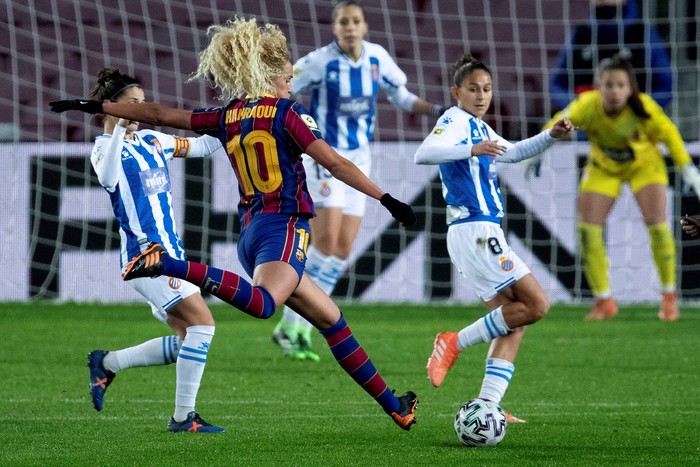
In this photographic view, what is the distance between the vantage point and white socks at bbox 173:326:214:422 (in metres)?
5.35

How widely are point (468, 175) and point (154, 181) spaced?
4.67ft

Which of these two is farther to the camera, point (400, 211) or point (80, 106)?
point (80, 106)

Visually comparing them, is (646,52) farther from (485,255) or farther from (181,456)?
(181,456)


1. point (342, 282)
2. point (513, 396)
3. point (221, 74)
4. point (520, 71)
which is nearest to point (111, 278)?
point (342, 282)

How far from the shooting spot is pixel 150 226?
18.7 ft

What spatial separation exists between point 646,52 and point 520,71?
1461 millimetres

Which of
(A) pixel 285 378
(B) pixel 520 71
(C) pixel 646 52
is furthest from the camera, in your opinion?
(B) pixel 520 71

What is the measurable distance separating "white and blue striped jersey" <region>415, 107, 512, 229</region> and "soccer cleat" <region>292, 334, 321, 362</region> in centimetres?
254

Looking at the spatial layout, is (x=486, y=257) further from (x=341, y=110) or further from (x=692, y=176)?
(x=692, y=176)

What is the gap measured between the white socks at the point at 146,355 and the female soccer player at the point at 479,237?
3.93 feet

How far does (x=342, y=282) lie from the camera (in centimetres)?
1206

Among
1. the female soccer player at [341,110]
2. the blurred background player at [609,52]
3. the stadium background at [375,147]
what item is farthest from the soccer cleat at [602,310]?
the female soccer player at [341,110]

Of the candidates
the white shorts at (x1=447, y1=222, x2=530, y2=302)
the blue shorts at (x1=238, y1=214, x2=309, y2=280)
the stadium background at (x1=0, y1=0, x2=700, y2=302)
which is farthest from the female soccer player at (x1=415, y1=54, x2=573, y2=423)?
the stadium background at (x1=0, y1=0, x2=700, y2=302)

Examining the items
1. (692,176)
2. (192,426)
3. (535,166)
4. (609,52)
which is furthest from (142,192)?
(609,52)
